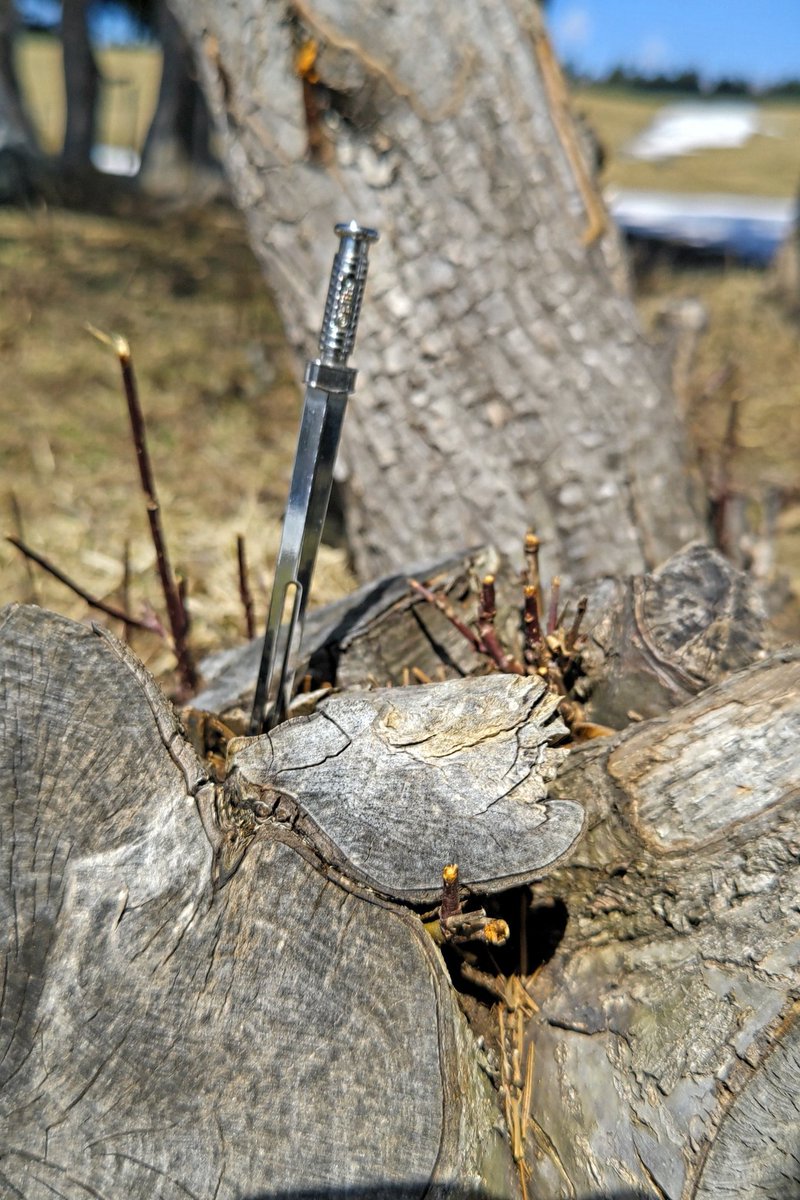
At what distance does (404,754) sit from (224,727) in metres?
0.44

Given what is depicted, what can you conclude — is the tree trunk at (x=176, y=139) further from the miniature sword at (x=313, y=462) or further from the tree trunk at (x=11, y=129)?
the miniature sword at (x=313, y=462)

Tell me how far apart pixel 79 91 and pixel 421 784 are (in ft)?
42.3

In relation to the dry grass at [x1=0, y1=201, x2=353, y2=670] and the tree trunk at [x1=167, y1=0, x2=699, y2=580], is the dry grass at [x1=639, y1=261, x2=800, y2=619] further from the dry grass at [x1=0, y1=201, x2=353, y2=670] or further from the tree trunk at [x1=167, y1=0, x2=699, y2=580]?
the dry grass at [x1=0, y1=201, x2=353, y2=670]

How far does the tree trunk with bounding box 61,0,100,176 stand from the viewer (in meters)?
11.1

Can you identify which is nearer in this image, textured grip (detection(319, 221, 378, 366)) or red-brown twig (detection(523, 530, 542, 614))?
textured grip (detection(319, 221, 378, 366))

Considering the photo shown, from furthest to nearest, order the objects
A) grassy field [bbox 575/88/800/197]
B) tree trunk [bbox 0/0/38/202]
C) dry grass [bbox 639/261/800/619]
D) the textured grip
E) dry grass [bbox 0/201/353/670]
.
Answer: grassy field [bbox 575/88/800/197] → tree trunk [bbox 0/0/38/202] → dry grass [bbox 639/261/800/619] → dry grass [bbox 0/201/353/670] → the textured grip

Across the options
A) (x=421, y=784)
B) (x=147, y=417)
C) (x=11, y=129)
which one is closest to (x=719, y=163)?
(x=11, y=129)

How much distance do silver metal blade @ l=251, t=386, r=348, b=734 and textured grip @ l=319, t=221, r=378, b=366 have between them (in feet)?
0.24

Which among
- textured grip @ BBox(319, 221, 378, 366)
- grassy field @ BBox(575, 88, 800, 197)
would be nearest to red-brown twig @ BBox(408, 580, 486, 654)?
textured grip @ BBox(319, 221, 378, 366)

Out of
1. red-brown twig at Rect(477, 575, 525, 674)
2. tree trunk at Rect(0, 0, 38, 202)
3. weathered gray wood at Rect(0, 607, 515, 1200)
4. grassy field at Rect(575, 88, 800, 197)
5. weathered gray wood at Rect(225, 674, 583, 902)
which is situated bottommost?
weathered gray wood at Rect(0, 607, 515, 1200)

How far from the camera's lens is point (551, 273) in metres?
2.62

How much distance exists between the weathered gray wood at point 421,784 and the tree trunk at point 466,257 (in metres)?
1.30

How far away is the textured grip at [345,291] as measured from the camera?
1410mm

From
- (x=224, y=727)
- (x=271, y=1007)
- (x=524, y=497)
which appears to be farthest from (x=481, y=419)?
(x=271, y=1007)
